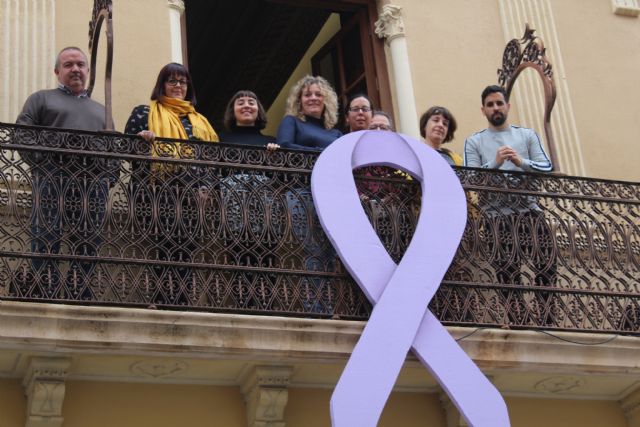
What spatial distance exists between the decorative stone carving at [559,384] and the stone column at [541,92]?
2.24 meters

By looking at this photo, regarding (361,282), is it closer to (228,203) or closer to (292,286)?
(292,286)

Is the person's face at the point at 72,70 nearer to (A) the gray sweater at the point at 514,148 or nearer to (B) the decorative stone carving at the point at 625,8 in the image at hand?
(A) the gray sweater at the point at 514,148

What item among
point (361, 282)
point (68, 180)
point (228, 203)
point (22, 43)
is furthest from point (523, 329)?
point (22, 43)

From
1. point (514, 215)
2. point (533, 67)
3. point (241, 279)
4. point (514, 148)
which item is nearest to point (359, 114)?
point (514, 148)

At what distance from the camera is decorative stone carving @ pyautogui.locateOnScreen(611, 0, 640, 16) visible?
41.3 ft

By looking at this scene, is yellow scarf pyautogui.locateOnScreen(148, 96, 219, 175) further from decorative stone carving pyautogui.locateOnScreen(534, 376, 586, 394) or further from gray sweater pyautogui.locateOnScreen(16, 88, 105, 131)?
decorative stone carving pyautogui.locateOnScreen(534, 376, 586, 394)

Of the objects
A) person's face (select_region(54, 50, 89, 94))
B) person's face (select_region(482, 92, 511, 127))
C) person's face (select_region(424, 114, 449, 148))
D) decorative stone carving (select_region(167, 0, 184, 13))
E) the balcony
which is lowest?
the balcony

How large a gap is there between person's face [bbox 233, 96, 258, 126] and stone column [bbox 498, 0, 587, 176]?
9.41 feet

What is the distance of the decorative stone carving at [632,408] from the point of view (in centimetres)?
984

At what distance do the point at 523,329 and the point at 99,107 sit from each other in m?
3.09

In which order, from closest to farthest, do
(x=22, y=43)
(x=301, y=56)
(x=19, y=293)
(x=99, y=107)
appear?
(x=19, y=293)
(x=99, y=107)
(x=22, y=43)
(x=301, y=56)

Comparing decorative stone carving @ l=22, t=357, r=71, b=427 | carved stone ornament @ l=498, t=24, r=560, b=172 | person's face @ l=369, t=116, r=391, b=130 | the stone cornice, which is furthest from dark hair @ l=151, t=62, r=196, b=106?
carved stone ornament @ l=498, t=24, r=560, b=172

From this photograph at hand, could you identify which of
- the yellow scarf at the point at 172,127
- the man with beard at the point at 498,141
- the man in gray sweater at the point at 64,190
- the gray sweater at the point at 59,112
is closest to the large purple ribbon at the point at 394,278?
the man with beard at the point at 498,141

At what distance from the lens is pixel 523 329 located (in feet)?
29.6
